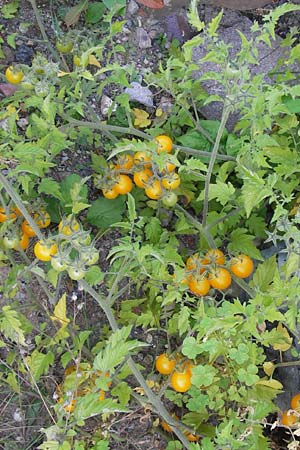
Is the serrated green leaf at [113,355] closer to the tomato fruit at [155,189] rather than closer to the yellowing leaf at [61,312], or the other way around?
the yellowing leaf at [61,312]

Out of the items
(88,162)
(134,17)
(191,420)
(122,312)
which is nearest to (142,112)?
(88,162)

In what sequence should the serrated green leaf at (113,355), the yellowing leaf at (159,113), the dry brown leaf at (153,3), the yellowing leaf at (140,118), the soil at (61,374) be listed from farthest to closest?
the dry brown leaf at (153,3)
the yellowing leaf at (159,113)
the yellowing leaf at (140,118)
the soil at (61,374)
the serrated green leaf at (113,355)

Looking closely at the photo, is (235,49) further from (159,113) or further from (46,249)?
(46,249)

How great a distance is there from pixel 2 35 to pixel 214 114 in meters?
1.28

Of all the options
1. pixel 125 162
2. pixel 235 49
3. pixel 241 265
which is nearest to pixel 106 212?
pixel 125 162

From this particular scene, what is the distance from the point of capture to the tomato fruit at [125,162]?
104 inches

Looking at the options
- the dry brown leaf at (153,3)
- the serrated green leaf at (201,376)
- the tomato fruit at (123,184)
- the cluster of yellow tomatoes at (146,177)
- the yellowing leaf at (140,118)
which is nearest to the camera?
the serrated green leaf at (201,376)

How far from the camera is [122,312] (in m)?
2.89

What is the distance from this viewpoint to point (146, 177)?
2.60 metres

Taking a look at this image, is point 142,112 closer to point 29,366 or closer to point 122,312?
point 122,312

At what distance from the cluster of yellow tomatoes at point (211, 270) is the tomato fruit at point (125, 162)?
0.51 meters

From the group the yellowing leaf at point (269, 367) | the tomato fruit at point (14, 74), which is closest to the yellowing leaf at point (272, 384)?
the yellowing leaf at point (269, 367)

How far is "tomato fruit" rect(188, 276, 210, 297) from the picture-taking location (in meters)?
2.53

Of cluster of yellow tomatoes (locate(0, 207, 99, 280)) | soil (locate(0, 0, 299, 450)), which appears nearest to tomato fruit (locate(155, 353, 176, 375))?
soil (locate(0, 0, 299, 450))
